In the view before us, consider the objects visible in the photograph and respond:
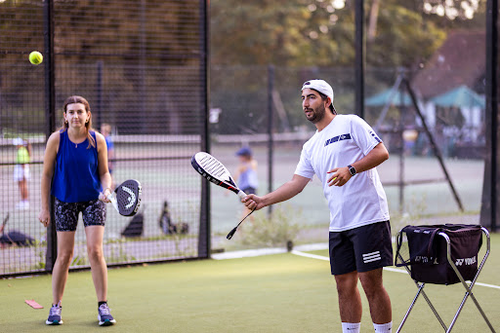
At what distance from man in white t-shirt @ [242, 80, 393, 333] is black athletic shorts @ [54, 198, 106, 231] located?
5.15 ft

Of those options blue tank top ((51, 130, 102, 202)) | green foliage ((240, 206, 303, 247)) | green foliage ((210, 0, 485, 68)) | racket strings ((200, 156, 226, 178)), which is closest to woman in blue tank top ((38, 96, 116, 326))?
blue tank top ((51, 130, 102, 202))

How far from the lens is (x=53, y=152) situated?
604 centimetres

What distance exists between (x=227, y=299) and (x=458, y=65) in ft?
21.9

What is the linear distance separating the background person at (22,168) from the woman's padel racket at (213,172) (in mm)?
3911

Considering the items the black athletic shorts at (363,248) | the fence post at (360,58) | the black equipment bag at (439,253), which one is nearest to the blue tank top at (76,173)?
the black athletic shorts at (363,248)

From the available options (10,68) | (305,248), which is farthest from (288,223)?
(10,68)

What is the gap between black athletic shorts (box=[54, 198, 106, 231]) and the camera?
5.98 m

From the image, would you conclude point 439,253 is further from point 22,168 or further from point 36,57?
point 22,168

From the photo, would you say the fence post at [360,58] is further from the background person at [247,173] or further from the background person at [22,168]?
the background person at [22,168]

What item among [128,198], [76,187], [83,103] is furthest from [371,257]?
[83,103]

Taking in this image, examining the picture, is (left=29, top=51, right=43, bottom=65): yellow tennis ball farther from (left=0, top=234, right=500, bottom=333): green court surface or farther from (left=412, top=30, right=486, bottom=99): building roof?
(left=412, top=30, right=486, bottom=99): building roof

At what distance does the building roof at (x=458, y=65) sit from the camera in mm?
11562

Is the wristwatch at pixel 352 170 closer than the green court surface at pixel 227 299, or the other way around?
the wristwatch at pixel 352 170

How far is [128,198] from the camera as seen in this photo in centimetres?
570
